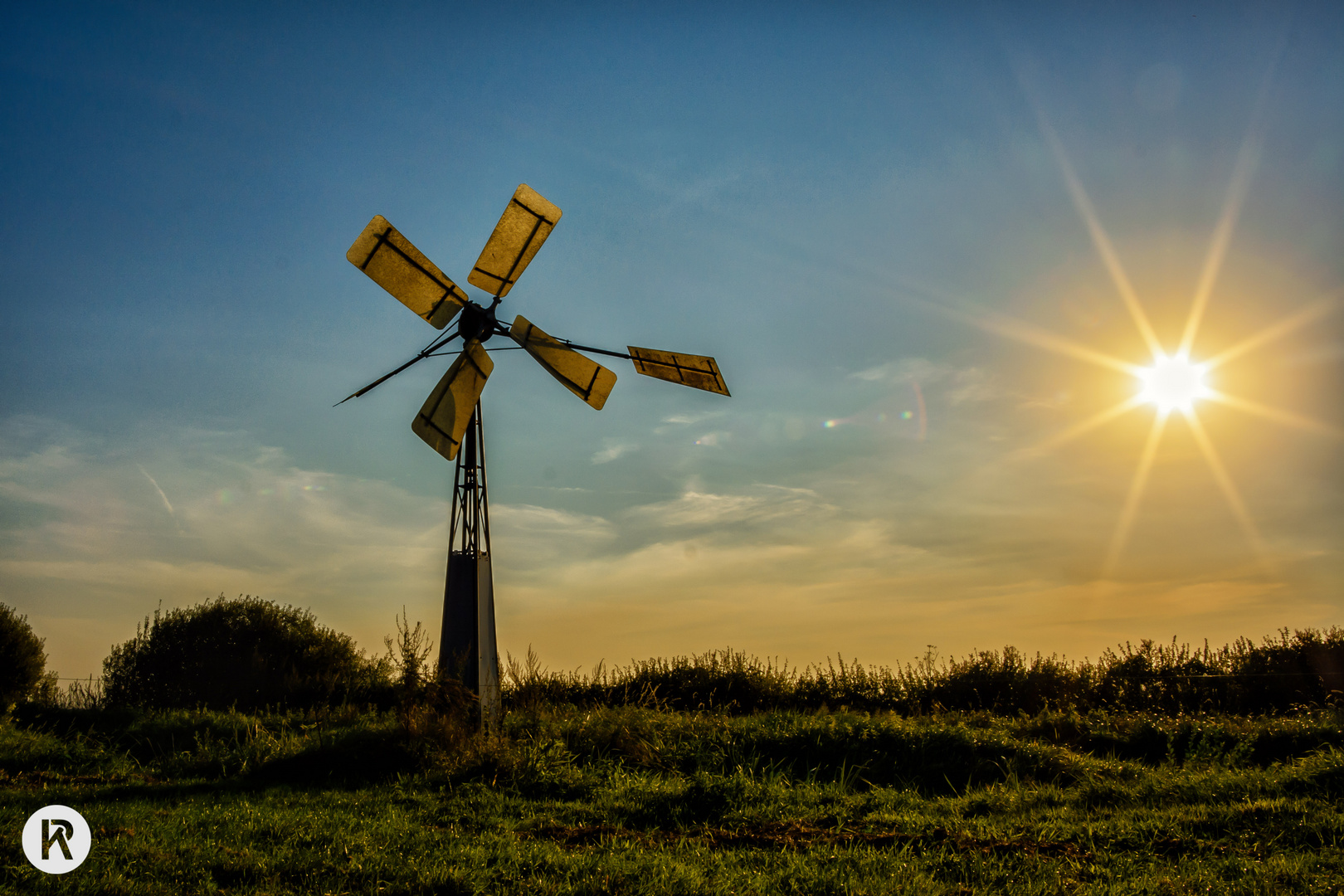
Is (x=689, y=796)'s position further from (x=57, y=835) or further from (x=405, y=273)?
(x=405, y=273)

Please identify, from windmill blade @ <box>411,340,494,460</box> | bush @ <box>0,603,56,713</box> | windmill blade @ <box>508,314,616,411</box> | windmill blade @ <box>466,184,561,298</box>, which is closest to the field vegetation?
windmill blade @ <box>411,340,494,460</box>

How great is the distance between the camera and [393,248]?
11633 millimetres

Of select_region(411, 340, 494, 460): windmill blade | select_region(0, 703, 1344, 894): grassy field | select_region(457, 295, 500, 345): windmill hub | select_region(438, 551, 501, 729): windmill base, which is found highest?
select_region(457, 295, 500, 345): windmill hub

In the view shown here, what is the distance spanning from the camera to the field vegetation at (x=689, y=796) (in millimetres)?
5977

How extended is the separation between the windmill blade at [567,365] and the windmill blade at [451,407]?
0.82 meters

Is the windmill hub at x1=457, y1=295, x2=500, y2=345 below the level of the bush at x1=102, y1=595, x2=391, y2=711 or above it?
above

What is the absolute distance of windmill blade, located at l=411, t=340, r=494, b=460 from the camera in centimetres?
1170

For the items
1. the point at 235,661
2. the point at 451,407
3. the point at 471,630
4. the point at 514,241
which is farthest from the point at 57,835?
the point at 235,661

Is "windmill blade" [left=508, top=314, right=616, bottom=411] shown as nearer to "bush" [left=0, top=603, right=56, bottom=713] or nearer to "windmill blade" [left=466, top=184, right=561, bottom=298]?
"windmill blade" [left=466, top=184, right=561, bottom=298]

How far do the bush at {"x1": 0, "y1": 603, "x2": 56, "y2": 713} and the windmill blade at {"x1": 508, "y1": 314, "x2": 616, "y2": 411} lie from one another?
1712cm

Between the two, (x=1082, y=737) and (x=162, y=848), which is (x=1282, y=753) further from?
(x=162, y=848)

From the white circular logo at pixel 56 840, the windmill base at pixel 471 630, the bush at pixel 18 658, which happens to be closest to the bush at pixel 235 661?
the bush at pixel 18 658

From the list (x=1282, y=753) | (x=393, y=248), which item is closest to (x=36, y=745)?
(x=393, y=248)

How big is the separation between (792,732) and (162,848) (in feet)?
22.7
